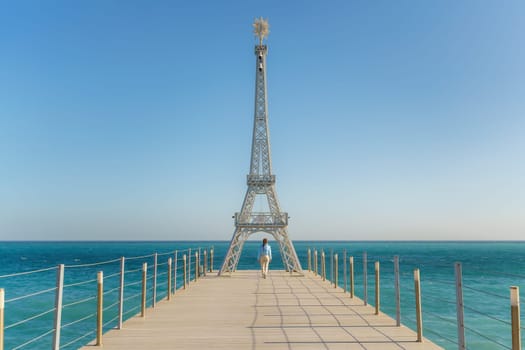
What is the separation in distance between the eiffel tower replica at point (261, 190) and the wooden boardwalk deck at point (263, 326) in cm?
1154

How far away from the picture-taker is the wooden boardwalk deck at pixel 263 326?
6.08 meters

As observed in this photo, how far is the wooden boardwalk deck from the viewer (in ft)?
19.9

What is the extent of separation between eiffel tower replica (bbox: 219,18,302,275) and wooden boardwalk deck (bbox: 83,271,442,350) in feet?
37.9

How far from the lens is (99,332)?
5.97 meters

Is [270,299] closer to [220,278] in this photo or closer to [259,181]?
[220,278]

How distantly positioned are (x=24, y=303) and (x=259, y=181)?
13969mm

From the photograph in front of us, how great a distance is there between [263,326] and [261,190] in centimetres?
1743

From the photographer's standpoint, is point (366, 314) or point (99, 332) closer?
point (99, 332)

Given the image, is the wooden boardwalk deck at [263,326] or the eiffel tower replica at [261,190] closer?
the wooden boardwalk deck at [263,326]

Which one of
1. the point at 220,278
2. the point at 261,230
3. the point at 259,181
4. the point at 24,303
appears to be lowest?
the point at 24,303

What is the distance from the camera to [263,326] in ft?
24.2

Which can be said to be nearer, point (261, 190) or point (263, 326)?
point (263, 326)

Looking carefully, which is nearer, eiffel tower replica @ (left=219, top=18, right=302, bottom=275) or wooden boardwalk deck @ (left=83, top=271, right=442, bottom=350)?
wooden boardwalk deck @ (left=83, top=271, right=442, bottom=350)

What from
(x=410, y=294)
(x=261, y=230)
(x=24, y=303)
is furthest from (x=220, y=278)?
(x=410, y=294)
